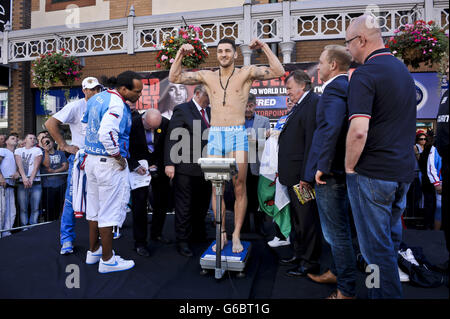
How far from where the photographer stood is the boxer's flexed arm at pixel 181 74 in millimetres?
2767

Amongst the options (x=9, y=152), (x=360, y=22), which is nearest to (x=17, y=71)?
(x=9, y=152)

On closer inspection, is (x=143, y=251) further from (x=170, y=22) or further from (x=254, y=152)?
(x=170, y=22)

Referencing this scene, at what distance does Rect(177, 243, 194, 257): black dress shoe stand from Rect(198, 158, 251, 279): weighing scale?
0.44m

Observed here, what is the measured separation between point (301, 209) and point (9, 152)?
16.0 ft

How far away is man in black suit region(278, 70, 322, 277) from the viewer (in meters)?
2.63

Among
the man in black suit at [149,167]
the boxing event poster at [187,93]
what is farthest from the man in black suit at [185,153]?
the boxing event poster at [187,93]

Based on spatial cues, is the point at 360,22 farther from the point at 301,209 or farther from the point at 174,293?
the point at 174,293

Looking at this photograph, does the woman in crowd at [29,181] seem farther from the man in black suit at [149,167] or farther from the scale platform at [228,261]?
the scale platform at [228,261]

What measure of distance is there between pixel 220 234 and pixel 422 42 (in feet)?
19.5

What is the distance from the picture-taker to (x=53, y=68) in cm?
759

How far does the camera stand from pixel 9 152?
15.6 ft

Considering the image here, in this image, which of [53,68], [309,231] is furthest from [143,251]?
[53,68]

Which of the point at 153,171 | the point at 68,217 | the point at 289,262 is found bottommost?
the point at 289,262

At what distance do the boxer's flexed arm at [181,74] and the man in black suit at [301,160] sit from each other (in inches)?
36.5
